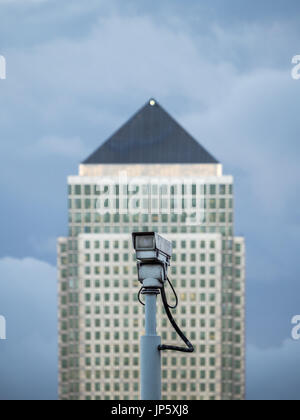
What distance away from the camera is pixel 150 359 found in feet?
48.0

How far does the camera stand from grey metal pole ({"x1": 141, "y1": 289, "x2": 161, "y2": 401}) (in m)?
14.5

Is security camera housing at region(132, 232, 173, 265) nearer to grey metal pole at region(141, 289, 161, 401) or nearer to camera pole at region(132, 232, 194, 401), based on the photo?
camera pole at region(132, 232, 194, 401)

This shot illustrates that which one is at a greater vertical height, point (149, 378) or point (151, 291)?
point (151, 291)

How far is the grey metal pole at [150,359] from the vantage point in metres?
14.5

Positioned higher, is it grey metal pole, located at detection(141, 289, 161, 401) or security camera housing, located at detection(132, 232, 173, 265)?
security camera housing, located at detection(132, 232, 173, 265)

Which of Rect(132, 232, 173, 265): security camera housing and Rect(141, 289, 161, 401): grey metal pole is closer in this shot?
Rect(141, 289, 161, 401): grey metal pole

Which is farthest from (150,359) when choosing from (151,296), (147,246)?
(147,246)

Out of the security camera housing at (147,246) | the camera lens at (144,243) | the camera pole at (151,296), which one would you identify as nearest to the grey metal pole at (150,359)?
the camera pole at (151,296)

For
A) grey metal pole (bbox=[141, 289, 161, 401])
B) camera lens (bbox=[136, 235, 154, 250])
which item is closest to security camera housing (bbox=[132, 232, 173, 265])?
camera lens (bbox=[136, 235, 154, 250])
